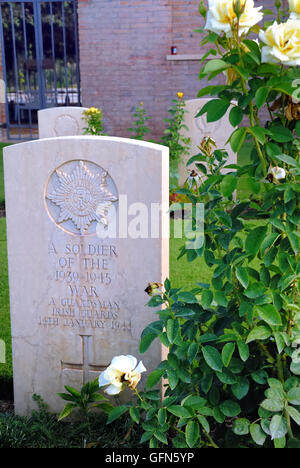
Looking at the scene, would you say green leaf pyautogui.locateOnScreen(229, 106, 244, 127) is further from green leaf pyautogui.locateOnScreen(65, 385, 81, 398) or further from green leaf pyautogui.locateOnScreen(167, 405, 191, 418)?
green leaf pyautogui.locateOnScreen(65, 385, 81, 398)

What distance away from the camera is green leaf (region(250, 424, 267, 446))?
5.59 feet

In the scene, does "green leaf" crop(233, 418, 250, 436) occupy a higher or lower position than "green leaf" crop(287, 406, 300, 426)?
Result: lower

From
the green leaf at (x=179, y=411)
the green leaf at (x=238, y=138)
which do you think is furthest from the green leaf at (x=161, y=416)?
the green leaf at (x=238, y=138)

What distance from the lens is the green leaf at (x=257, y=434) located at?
1.71 meters

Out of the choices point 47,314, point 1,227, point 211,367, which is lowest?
point 1,227

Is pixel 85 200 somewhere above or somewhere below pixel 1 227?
above

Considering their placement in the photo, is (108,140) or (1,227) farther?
(1,227)

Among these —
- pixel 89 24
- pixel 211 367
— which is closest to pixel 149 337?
pixel 211 367

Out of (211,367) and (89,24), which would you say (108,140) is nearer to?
Result: (211,367)

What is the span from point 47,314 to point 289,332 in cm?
112

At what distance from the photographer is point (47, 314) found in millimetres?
2465

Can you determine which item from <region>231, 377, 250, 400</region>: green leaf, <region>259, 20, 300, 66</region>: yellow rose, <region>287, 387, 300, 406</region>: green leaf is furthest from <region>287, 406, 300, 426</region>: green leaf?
<region>259, 20, 300, 66</region>: yellow rose

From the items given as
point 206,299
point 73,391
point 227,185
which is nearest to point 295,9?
point 227,185

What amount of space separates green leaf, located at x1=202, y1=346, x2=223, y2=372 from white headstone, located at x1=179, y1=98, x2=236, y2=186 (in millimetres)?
4165
